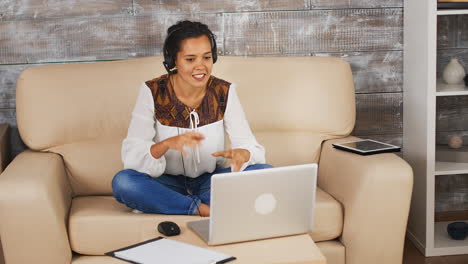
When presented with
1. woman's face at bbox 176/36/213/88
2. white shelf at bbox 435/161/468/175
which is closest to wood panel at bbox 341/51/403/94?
white shelf at bbox 435/161/468/175

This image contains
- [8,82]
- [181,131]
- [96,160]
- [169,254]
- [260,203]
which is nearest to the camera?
[169,254]

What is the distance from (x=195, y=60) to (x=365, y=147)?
0.80 metres

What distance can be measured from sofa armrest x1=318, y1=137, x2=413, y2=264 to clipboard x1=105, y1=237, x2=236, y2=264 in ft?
2.73

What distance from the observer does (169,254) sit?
5.54 feet

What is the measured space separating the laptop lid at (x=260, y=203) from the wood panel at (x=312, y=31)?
1.47 m

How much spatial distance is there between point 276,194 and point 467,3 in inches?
63.8

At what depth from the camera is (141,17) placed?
3170 millimetres

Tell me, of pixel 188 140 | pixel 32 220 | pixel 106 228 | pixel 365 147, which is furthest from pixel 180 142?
pixel 365 147

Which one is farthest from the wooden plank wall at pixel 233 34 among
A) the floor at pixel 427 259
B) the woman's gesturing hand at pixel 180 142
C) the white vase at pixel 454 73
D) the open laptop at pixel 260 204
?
the open laptop at pixel 260 204

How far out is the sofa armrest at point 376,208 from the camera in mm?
2367

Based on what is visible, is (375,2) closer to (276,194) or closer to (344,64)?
(344,64)

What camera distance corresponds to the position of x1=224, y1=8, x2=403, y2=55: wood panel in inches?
127

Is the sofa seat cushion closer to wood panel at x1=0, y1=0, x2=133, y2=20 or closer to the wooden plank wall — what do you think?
the wooden plank wall

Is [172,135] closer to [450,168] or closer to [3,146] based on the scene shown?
[3,146]
